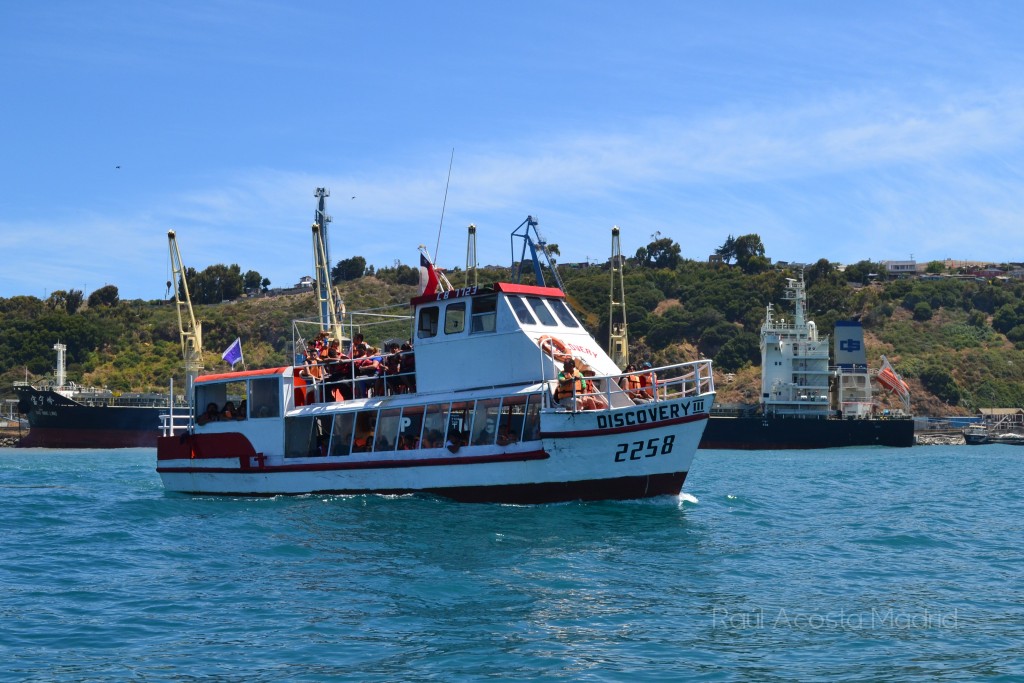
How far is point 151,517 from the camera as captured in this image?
2369 cm

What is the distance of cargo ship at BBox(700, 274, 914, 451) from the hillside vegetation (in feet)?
62.4

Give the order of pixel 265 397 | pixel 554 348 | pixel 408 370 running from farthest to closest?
1. pixel 265 397
2. pixel 408 370
3. pixel 554 348

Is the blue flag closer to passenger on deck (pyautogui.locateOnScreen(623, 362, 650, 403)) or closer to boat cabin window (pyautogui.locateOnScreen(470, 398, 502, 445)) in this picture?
boat cabin window (pyautogui.locateOnScreen(470, 398, 502, 445))

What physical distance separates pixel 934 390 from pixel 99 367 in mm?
87903

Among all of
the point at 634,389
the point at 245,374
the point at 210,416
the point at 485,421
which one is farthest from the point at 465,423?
the point at 210,416

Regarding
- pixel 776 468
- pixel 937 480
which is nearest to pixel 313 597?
pixel 937 480

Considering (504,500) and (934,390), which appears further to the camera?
(934,390)

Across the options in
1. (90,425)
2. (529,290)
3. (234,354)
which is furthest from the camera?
(90,425)

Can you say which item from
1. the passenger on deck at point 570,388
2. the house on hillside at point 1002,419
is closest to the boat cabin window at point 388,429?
the passenger on deck at point 570,388

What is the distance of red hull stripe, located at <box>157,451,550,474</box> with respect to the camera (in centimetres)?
2312

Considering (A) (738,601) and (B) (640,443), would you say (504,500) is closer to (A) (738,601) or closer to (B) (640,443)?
(B) (640,443)

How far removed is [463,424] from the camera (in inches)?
969

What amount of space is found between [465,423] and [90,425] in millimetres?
59749

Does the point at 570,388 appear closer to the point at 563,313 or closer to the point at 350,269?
the point at 563,313
